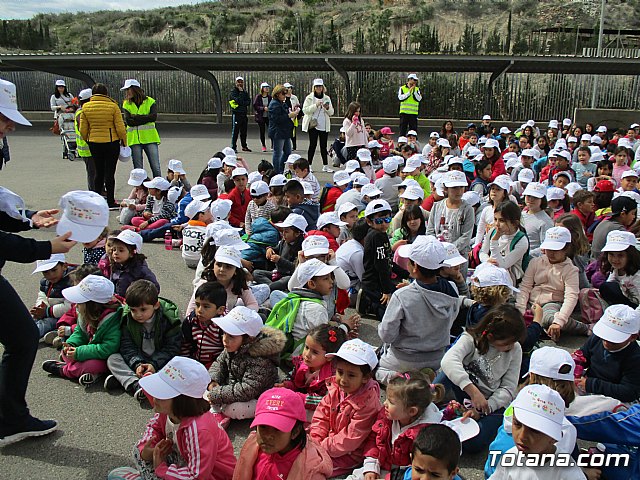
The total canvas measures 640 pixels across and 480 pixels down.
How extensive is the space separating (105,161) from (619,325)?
8.18 metres

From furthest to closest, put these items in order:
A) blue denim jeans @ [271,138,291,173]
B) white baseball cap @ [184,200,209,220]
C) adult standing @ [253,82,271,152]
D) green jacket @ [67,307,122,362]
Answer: adult standing @ [253,82,271,152]
blue denim jeans @ [271,138,291,173]
white baseball cap @ [184,200,209,220]
green jacket @ [67,307,122,362]

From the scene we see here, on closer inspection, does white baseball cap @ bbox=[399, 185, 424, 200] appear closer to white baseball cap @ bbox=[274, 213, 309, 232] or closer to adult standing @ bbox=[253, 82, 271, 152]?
white baseball cap @ bbox=[274, 213, 309, 232]

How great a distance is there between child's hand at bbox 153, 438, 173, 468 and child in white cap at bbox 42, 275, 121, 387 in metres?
1.55

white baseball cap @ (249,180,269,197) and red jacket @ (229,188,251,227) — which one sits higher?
white baseball cap @ (249,180,269,197)

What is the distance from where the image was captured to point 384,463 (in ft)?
11.7

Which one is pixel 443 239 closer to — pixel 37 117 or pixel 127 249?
pixel 127 249

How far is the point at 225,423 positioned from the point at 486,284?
2207mm

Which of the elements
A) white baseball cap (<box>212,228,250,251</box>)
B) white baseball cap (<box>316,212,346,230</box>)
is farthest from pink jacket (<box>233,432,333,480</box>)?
white baseball cap (<box>316,212,346,230</box>)

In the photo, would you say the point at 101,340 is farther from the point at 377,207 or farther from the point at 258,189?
the point at 258,189

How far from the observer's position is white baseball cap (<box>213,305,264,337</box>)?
162 inches

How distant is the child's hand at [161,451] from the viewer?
3283 millimetres

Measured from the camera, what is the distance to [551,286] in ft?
18.7

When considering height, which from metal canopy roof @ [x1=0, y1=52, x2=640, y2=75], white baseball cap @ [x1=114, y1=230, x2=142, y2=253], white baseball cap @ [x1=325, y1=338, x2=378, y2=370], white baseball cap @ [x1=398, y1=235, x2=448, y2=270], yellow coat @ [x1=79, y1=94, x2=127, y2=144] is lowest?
white baseball cap @ [x1=325, y1=338, x2=378, y2=370]

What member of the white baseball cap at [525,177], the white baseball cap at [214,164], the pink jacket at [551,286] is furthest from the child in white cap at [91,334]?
the white baseball cap at [525,177]
